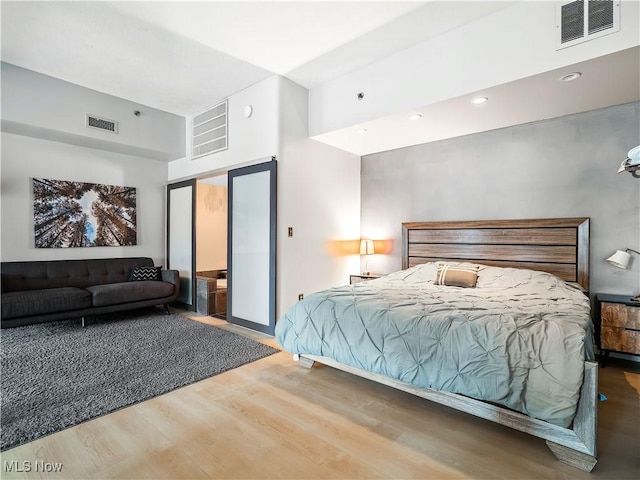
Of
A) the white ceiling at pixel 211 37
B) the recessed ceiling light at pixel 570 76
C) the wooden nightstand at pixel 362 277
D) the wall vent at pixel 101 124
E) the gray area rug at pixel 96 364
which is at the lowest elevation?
the gray area rug at pixel 96 364

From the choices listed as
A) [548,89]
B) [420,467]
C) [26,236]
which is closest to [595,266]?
[548,89]

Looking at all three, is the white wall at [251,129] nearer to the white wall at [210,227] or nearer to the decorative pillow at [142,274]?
the white wall at [210,227]

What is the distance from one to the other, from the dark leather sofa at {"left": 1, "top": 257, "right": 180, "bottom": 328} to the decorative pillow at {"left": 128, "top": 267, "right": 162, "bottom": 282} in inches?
2.4

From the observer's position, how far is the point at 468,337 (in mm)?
1954

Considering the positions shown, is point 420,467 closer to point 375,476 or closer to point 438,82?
point 375,476

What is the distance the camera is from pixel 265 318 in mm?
4012

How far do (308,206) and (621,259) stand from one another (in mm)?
3169

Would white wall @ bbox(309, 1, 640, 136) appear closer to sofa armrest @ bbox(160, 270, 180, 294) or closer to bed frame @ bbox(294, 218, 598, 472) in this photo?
bed frame @ bbox(294, 218, 598, 472)

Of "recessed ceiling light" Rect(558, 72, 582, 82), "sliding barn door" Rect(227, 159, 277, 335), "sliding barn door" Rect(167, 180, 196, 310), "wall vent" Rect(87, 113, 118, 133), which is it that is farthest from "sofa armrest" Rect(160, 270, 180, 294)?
"recessed ceiling light" Rect(558, 72, 582, 82)

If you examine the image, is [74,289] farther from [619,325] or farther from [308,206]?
[619,325]

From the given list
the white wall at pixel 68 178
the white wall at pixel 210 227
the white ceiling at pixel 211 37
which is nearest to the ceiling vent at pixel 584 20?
the white ceiling at pixel 211 37

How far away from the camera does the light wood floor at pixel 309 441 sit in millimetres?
1643

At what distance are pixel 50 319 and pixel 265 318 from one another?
7.83 ft

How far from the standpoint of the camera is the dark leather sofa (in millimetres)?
3584
